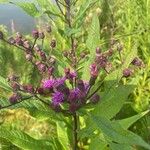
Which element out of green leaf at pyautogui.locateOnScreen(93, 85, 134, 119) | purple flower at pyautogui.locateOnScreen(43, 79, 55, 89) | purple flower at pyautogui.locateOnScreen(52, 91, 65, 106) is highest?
purple flower at pyautogui.locateOnScreen(43, 79, 55, 89)

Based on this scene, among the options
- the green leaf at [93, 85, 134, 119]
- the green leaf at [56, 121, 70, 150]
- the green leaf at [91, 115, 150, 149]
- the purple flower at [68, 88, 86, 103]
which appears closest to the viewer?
the green leaf at [91, 115, 150, 149]

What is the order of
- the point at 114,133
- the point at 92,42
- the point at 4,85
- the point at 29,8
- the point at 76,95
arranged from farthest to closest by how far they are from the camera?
the point at 92,42, the point at 29,8, the point at 4,85, the point at 76,95, the point at 114,133

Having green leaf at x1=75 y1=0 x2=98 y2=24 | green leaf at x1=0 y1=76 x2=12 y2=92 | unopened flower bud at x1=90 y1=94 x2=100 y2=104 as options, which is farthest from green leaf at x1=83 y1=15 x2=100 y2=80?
green leaf at x1=0 y1=76 x2=12 y2=92

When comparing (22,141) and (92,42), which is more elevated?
(92,42)

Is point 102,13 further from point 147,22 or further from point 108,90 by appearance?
point 108,90

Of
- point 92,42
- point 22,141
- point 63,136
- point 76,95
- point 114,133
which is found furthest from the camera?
point 63,136

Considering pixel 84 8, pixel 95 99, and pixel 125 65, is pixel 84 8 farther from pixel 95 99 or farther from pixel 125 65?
pixel 95 99

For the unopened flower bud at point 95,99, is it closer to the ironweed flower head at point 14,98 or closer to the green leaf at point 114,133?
the green leaf at point 114,133

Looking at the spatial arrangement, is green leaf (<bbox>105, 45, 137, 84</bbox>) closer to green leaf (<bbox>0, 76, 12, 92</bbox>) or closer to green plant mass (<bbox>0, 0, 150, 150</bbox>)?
green plant mass (<bbox>0, 0, 150, 150</bbox>)

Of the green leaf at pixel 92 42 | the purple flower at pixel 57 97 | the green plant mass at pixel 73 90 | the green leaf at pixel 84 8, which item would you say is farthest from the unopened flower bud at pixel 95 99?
the green leaf at pixel 84 8

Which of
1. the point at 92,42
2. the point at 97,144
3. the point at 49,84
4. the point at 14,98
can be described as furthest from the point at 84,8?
the point at 97,144

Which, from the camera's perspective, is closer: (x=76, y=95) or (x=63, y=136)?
(x=76, y=95)
